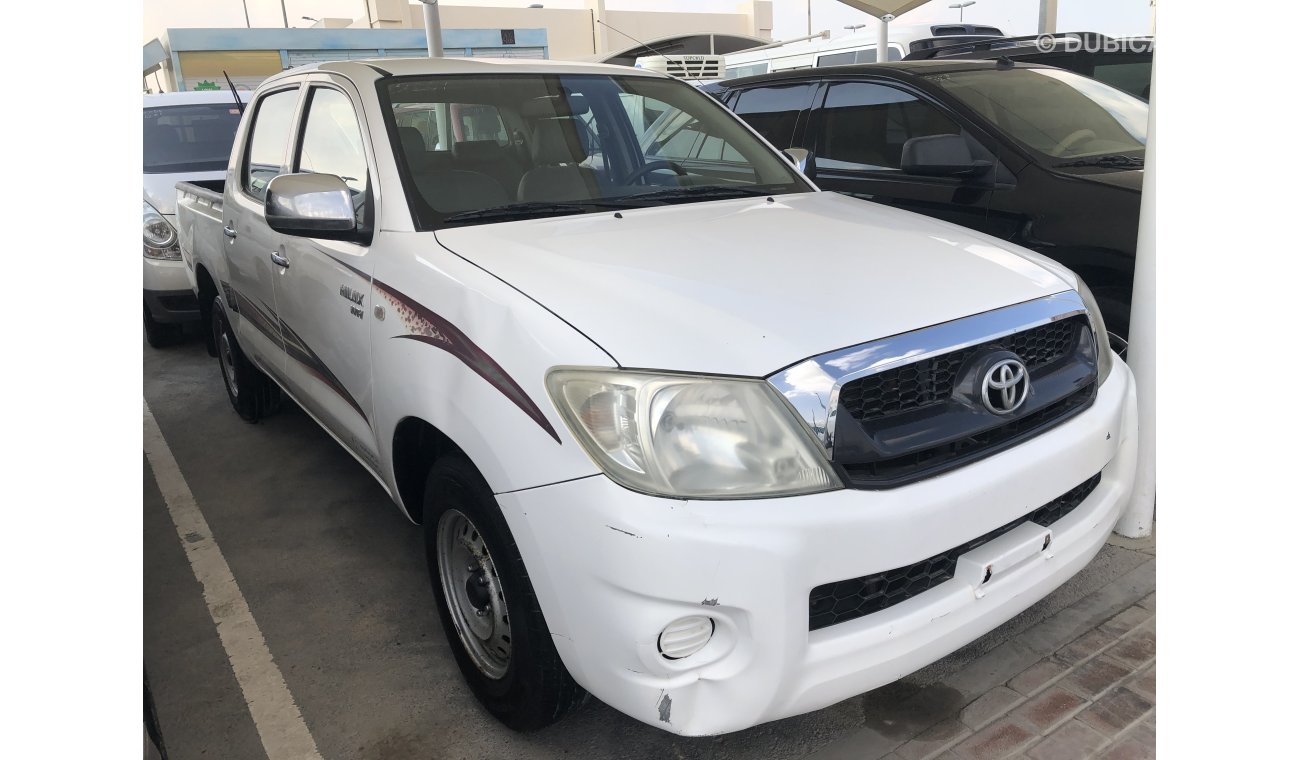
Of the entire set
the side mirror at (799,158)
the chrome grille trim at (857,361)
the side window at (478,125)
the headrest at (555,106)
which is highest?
the headrest at (555,106)

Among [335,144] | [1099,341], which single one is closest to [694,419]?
[1099,341]

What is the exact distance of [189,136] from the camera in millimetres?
7188

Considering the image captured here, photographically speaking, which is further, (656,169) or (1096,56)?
(1096,56)

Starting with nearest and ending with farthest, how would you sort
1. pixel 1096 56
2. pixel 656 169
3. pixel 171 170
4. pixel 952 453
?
pixel 952 453 → pixel 656 169 → pixel 1096 56 → pixel 171 170

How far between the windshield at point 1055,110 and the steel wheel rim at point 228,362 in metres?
3.79

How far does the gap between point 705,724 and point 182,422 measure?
425 centimetres

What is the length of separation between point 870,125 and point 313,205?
3063 mm

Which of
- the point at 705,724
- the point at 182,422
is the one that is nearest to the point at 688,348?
the point at 705,724

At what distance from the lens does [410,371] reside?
7.62 feet

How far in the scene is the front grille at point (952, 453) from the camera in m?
1.81

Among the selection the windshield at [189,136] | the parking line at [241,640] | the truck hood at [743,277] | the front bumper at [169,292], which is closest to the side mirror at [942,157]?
the truck hood at [743,277]

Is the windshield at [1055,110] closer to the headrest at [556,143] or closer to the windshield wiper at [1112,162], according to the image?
the windshield wiper at [1112,162]

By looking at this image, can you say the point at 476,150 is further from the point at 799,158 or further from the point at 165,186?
the point at 165,186

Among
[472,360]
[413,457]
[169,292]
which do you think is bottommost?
[413,457]
